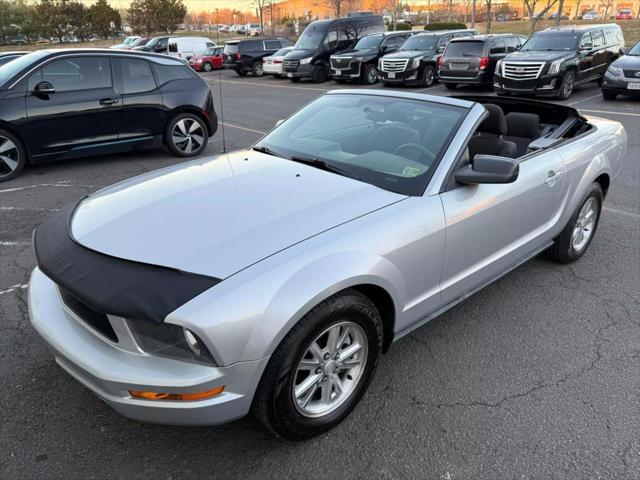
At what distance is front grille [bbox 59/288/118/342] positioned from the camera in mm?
2076

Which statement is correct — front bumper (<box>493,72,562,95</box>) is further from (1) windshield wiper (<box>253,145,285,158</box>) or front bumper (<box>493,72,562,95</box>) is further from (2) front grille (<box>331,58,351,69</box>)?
(1) windshield wiper (<box>253,145,285,158</box>)

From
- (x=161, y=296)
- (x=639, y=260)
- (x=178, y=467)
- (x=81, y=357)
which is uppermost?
(x=161, y=296)

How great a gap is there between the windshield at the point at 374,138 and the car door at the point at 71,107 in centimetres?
427

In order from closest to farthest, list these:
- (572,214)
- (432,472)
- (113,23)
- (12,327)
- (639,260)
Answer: (432,472), (12,327), (572,214), (639,260), (113,23)

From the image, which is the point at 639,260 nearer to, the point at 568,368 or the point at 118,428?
the point at 568,368

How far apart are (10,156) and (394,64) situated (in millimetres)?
12679

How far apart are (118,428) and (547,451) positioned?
6.71 feet

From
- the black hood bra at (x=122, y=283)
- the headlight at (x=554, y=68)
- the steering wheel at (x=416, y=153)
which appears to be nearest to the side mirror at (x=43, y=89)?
the black hood bra at (x=122, y=283)

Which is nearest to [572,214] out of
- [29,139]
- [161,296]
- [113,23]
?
[161,296]

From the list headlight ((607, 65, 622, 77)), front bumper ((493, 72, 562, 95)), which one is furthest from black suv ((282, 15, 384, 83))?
headlight ((607, 65, 622, 77))

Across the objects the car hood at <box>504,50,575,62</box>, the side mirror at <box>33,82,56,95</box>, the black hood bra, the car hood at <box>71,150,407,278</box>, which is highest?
the side mirror at <box>33,82,56,95</box>

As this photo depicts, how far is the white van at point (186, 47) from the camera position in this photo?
2875 cm

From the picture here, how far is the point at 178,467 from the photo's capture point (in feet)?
7.34

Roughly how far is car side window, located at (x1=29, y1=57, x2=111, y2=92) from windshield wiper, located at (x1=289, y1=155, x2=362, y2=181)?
16.3 feet
